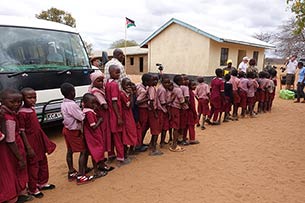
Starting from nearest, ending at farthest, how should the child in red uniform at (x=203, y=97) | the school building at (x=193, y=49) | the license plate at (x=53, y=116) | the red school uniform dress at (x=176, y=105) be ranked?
the red school uniform dress at (x=176, y=105)
the license plate at (x=53, y=116)
the child in red uniform at (x=203, y=97)
the school building at (x=193, y=49)

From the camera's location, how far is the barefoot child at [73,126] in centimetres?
311

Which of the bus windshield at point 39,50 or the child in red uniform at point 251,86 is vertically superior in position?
the bus windshield at point 39,50

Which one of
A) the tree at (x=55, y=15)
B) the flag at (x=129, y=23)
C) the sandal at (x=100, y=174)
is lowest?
the sandal at (x=100, y=174)

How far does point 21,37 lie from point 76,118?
2.69 m

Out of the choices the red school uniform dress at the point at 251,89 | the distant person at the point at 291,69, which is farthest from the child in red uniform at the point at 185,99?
the distant person at the point at 291,69

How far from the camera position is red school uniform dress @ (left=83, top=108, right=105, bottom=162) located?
10.6 ft

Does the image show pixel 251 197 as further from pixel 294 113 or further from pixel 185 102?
pixel 294 113

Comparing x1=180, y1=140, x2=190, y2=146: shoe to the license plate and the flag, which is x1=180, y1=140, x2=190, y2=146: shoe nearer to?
the license plate

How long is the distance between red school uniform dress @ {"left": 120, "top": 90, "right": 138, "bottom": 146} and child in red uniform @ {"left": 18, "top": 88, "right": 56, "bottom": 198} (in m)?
1.13

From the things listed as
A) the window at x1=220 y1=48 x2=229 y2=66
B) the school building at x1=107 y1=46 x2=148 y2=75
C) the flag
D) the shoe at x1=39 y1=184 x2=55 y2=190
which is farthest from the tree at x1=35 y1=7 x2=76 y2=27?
the shoe at x1=39 y1=184 x2=55 y2=190

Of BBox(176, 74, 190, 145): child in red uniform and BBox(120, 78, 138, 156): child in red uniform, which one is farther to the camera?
BBox(176, 74, 190, 145): child in red uniform

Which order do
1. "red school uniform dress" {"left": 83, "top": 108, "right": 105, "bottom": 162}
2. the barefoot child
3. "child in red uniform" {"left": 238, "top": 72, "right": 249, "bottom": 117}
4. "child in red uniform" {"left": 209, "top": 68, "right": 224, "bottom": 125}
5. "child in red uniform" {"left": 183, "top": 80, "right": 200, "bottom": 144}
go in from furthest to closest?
"child in red uniform" {"left": 238, "top": 72, "right": 249, "bottom": 117}, "child in red uniform" {"left": 209, "top": 68, "right": 224, "bottom": 125}, "child in red uniform" {"left": 183, "top": 80, "right": 200, "bottom": 144}, "red school uniform dress" {"left": 83, "top": 108, "right": 105, "bottom": 162}, the barefoot child

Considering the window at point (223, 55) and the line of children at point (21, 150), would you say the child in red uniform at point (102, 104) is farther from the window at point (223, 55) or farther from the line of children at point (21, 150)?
the window at point (223, 55)

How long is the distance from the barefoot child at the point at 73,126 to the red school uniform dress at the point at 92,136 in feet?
0.26
